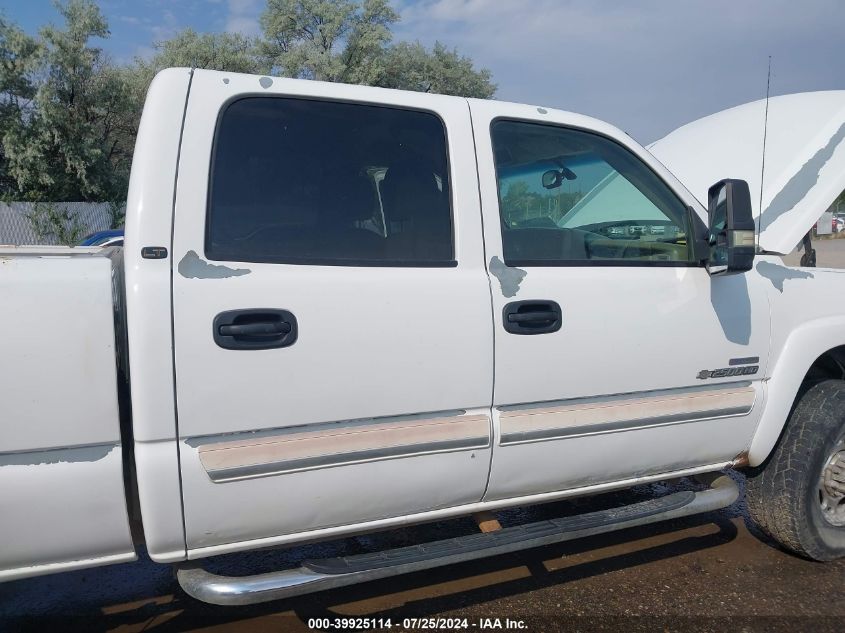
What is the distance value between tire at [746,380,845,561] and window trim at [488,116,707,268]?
39.8 inches

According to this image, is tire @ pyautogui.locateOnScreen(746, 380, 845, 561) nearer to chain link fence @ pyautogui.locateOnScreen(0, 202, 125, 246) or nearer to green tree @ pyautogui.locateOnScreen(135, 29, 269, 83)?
chain link fence @ pyautogui.locateOnScreen(0, 202, 125, 246)

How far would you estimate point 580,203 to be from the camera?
329 cm

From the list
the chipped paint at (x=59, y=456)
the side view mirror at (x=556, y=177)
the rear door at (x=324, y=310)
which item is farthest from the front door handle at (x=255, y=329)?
the side view mirror at (x=556, y=177)

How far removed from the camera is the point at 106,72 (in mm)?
23547

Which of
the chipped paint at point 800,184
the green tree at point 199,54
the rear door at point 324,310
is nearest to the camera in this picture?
the rear door at point 324,310

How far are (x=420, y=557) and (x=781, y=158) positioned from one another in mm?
2568

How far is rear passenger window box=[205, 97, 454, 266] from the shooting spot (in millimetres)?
2348

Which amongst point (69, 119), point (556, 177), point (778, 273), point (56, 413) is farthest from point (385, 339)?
point (69, 119)

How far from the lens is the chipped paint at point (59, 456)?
6.68ft

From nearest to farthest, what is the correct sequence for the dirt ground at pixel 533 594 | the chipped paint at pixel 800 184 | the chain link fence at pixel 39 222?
the dirt ground at pixel 533 594 → the chipped paint at pixel 800 184 → the chain link fence at pixel 39 222

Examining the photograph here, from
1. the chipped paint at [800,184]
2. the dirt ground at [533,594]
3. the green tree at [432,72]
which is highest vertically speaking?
the green tree at [432,72]

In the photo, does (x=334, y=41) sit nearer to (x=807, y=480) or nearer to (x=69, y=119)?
(x=69, y=119)

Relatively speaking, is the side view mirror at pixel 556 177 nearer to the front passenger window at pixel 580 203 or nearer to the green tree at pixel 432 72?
the front passenger window at pixel 580 203

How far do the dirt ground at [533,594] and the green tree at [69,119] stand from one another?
21.9 meters
